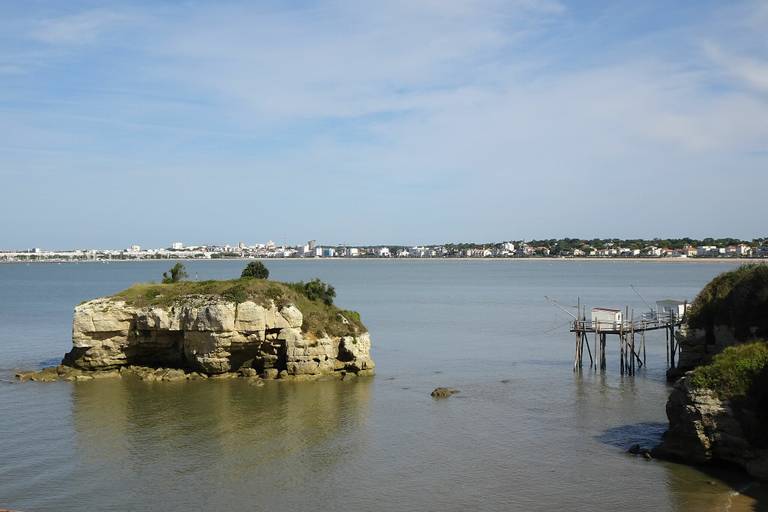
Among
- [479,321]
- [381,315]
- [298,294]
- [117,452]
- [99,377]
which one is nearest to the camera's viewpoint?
[117,452]

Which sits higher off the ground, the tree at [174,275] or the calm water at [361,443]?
the tree at [174,275]

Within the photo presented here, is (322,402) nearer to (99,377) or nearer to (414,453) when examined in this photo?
(414,453)

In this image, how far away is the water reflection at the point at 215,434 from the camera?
26.0 m

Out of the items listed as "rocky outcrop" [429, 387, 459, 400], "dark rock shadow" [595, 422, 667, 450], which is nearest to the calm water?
"dark rock shadow" [595, 422, 667, 450]

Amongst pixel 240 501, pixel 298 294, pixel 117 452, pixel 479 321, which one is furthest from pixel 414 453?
pixel 479 321

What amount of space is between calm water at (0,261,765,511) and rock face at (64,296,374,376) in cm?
230

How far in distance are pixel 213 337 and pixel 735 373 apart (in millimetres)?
28058

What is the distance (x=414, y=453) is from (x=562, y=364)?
2356 cm

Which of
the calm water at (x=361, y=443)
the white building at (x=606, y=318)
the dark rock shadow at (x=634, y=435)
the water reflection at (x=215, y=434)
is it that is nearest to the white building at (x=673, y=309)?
the calm water at (x=361, y=443)

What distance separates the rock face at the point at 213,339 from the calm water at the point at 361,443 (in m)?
2.30

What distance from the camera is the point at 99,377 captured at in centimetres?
4459

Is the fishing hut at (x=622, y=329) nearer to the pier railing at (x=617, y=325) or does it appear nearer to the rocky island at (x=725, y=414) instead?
the pier railing at (x=617, y=325)

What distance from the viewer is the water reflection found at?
85.3 ft

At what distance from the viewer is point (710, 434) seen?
1067 inches
